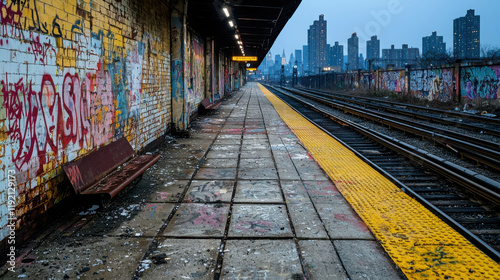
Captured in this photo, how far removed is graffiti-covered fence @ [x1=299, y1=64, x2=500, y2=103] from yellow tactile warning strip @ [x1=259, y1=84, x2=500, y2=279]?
16218 mm

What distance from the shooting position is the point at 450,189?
536 centimetres

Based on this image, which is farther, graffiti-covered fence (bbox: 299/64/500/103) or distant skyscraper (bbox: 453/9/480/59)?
distant skyscraper (bbox: 453/9/480/59)

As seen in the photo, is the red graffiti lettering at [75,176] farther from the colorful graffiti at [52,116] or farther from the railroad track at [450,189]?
the railroad track at [450,189]

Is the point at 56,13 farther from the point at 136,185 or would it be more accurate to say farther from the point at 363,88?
the point at 363,88

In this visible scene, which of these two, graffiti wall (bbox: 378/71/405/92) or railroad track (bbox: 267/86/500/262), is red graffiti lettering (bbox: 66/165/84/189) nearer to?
railroad track (bbox: 267/86/500/262)

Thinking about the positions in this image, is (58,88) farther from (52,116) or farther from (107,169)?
(107,169)

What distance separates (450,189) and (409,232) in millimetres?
2228

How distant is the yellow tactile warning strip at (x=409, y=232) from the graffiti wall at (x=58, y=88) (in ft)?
12.0

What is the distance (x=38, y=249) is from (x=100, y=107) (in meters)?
2.50

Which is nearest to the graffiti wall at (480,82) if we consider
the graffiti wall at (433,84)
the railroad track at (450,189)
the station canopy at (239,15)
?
the graffiti wall at (433,84)

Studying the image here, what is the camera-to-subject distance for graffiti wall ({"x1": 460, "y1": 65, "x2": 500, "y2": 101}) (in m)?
17.9

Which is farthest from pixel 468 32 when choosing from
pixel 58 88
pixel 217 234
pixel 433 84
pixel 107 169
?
pixel 58 88

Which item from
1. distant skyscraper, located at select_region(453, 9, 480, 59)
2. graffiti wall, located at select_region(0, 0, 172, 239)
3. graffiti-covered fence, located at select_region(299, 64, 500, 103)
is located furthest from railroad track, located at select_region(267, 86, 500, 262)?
distant skyscraper, located at select_region(453, 9, 480, 59)

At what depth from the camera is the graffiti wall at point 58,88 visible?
10.6 feet
